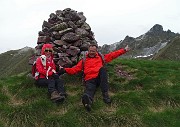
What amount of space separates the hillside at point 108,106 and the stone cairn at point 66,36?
1517mm

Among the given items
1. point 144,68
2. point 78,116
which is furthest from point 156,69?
point 78,116

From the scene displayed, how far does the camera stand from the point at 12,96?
16.8 m

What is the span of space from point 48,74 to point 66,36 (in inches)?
136

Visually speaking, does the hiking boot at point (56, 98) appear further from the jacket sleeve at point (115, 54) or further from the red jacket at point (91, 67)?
the jacket sleeve at point (115, 54)

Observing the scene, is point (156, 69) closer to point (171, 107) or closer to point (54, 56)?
point (171, 107)

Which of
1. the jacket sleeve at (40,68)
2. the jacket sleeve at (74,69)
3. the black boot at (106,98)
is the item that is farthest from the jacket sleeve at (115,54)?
the jacket sleeve at (40,68)

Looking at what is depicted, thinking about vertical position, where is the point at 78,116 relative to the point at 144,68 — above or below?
below

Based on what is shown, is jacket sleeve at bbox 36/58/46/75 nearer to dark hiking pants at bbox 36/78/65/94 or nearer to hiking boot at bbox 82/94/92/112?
dark hiking pants at bbox 36/78/65/94

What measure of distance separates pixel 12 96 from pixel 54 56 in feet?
12.9

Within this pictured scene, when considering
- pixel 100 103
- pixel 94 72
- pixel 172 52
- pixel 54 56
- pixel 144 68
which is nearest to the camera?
pixel 100 103

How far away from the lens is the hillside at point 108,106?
559 inches

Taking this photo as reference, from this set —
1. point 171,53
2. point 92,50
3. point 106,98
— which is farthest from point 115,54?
point 171,53

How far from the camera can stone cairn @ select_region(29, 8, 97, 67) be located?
19219mm

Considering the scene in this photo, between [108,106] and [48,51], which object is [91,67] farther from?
[48,51]
